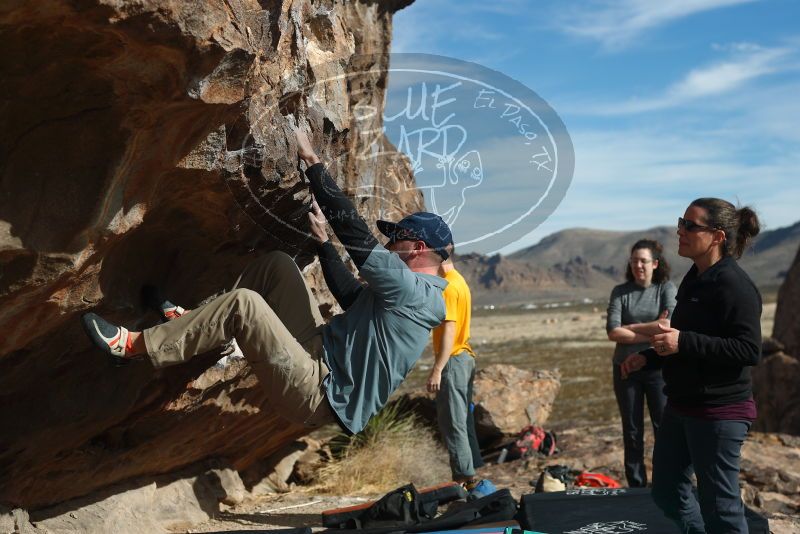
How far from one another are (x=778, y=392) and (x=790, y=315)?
4.05 ft

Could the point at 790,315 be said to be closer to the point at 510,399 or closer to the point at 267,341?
the point at 510,399

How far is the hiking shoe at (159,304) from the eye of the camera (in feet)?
16.4

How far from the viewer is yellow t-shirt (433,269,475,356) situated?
6.88 metres

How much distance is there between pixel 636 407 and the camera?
7.11m

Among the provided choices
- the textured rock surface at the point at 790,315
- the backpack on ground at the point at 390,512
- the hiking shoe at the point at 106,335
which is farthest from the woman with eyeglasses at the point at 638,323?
the textured rock surface at the point at 790,315

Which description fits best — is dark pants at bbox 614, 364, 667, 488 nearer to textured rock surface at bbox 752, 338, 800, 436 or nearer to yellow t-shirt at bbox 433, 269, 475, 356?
yellow t-shirt at bbox 433, 269, 475, 356

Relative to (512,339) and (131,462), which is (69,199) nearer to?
(131,462)

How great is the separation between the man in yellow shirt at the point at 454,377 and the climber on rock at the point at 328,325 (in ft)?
6.07

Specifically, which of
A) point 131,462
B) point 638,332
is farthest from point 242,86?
point 638,332

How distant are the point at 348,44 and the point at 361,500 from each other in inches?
158

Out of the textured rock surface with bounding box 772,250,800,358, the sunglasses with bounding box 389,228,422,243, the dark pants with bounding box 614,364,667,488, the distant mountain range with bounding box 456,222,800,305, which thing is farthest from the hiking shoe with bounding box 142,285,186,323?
the distant mountain range with bounding box 456,222,800,305

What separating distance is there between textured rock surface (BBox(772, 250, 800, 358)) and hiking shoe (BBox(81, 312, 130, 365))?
10.5 metres

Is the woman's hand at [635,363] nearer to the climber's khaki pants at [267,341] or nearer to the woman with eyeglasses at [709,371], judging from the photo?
the woman with eyeglasses at [709,371]

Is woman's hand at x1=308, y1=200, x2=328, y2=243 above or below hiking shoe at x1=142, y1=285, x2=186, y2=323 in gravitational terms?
above
